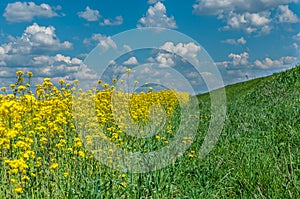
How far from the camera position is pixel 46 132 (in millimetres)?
5875

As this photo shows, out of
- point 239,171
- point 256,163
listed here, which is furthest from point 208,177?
point 256,163

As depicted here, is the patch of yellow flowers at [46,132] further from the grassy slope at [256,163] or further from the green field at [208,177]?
the grassy slope at [256,163]

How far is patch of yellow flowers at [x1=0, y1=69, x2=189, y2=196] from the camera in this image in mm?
4312

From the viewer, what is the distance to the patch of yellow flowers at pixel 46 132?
4.31 metres

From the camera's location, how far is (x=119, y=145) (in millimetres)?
6387

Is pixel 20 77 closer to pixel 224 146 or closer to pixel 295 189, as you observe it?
pixel 224 146

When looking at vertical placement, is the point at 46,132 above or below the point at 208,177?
above

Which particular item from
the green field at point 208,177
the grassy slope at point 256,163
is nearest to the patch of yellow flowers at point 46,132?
the green field at point 208,177

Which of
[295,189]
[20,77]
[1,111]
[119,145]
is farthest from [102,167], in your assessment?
[20,77]

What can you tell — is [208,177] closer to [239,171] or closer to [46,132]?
[239,171]

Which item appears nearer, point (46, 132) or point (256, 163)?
point (256, 163)

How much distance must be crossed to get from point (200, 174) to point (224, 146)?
1351mm

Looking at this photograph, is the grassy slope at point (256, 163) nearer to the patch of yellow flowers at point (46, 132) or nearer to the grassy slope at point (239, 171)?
the grassy slope at point (239, 171)

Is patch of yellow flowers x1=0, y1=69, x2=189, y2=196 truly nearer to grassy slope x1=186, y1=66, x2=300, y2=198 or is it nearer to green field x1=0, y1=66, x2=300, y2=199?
green field x1=0, y1=66, x2=300, y2=199
